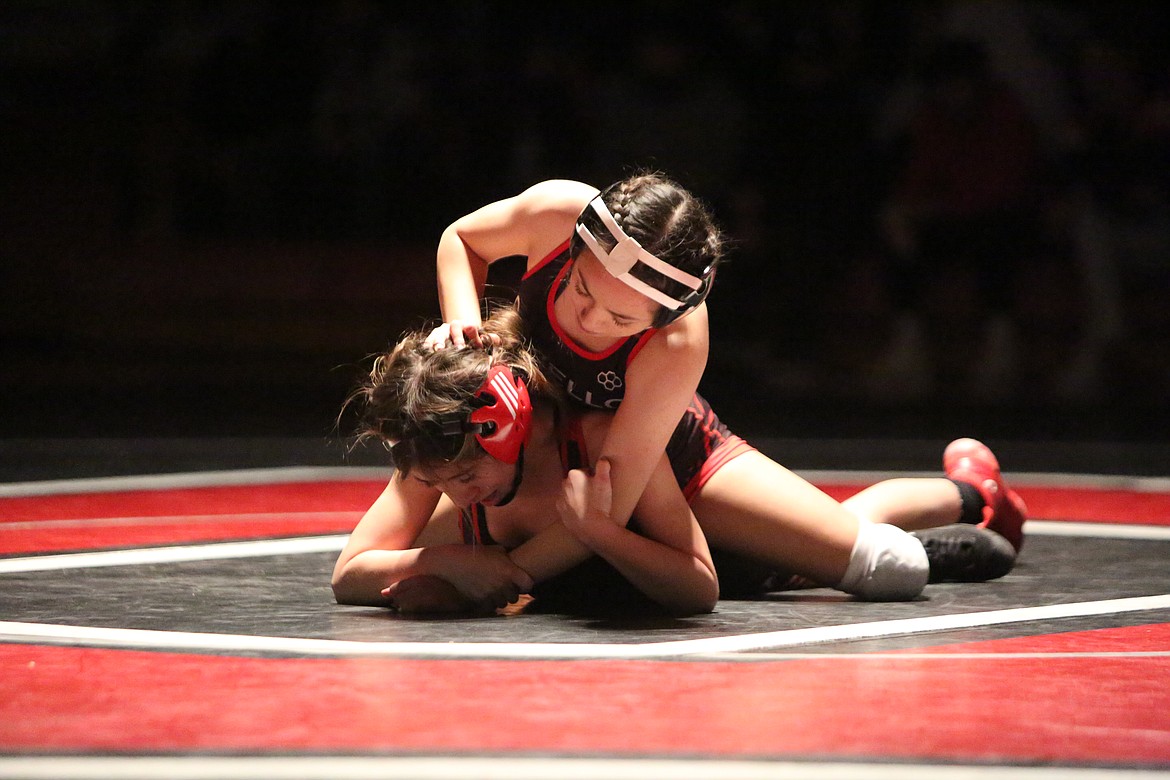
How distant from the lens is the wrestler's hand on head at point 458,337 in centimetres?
244

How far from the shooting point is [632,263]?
2.34m

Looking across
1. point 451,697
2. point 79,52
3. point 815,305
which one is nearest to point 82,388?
point 79,52

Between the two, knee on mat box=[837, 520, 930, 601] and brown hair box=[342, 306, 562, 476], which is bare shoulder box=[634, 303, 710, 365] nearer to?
brown hair box=[342, 306, 562, 476]

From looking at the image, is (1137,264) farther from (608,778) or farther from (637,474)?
(608,778)

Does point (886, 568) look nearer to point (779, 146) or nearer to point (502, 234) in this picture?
point (502, 234)

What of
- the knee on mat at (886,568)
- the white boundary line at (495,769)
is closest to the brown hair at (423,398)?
the knee on mat at (886,568)

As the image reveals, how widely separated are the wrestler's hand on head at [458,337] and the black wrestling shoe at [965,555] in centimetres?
101

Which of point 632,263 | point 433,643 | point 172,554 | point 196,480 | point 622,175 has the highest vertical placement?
point 622,175

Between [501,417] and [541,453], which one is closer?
[501,417]

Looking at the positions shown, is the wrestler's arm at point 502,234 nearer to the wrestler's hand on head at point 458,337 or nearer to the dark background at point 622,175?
the wrestler's hand on head at point 458,337

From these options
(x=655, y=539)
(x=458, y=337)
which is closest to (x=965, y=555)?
(x=655, y=539)

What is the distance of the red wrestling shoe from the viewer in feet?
10.5

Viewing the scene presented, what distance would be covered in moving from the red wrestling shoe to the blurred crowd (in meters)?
3.95

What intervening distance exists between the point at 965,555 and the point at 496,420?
110 centimetres
